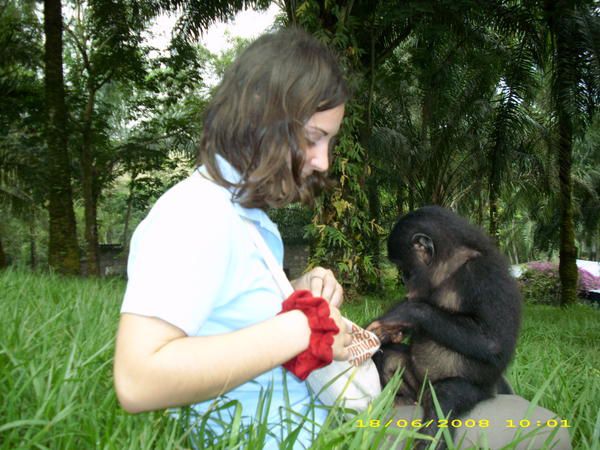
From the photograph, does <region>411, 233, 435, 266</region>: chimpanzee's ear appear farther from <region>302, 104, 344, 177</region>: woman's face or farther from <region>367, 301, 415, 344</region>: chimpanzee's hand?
<region>302, 104, 344, 177</region>: woman's face

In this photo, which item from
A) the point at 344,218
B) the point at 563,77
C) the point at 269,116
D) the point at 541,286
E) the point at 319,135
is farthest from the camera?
the point at 541,286

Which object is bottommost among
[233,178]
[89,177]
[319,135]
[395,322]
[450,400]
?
[450,400]

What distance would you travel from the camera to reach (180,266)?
103 centimetres

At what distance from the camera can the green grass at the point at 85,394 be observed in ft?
4.56

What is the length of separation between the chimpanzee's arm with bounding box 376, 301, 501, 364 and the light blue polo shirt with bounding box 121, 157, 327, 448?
806mm

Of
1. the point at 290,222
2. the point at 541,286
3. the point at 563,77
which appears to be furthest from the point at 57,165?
the point at 541,286

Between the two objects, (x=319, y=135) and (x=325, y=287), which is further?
(x=325, y=287)

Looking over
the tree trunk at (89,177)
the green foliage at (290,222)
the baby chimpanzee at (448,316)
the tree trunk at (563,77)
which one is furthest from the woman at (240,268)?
the green foliage at (290,222)

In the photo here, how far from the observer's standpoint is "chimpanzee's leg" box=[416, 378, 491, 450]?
71.1 inches

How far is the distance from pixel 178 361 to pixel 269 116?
2.06 ft

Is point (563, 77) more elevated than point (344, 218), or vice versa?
point (563, 77)

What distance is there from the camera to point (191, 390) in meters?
1.01
